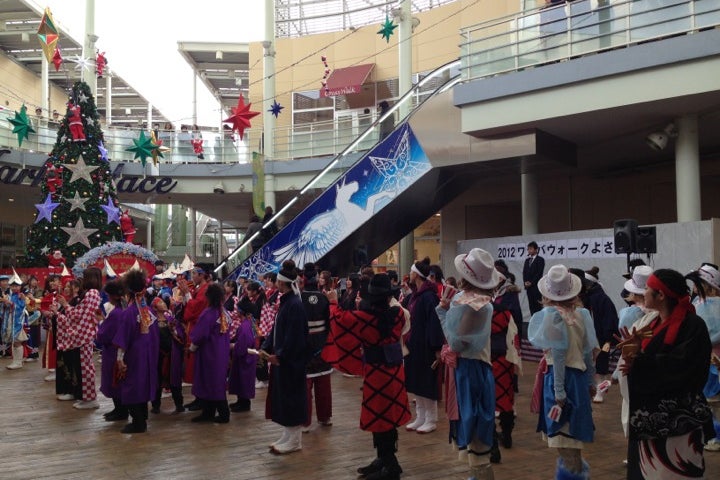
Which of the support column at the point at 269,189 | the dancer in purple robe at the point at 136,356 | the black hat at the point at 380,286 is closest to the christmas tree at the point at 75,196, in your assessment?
the support column at the point at 269,189

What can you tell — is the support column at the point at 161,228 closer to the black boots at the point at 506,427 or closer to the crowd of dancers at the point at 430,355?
the crowd of dancers at the point at 430,355

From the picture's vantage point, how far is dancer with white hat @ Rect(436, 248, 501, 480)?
4.67m

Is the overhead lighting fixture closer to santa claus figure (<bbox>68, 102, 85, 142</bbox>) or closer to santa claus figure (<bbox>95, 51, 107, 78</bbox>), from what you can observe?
santa claus figure (<bbox>68, 102, 85, 142</bbox>)

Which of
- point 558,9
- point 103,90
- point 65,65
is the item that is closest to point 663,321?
point 558,9

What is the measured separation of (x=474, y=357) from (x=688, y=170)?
28.2 ft

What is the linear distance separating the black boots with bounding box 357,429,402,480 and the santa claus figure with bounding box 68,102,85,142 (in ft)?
46.6

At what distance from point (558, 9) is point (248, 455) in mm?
9465

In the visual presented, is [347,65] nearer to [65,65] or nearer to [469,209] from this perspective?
[469,209]

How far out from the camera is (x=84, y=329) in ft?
28.0

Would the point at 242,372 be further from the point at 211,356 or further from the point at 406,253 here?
the point at 406,253

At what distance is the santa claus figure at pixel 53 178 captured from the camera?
16766 millimetres

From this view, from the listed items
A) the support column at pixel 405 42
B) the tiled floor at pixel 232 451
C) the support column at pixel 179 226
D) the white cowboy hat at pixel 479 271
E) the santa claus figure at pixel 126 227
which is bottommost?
the tiled floor at pixel 232 451

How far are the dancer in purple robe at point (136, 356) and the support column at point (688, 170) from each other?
8.86m

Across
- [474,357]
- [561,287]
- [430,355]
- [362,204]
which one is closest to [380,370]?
[474,357]
